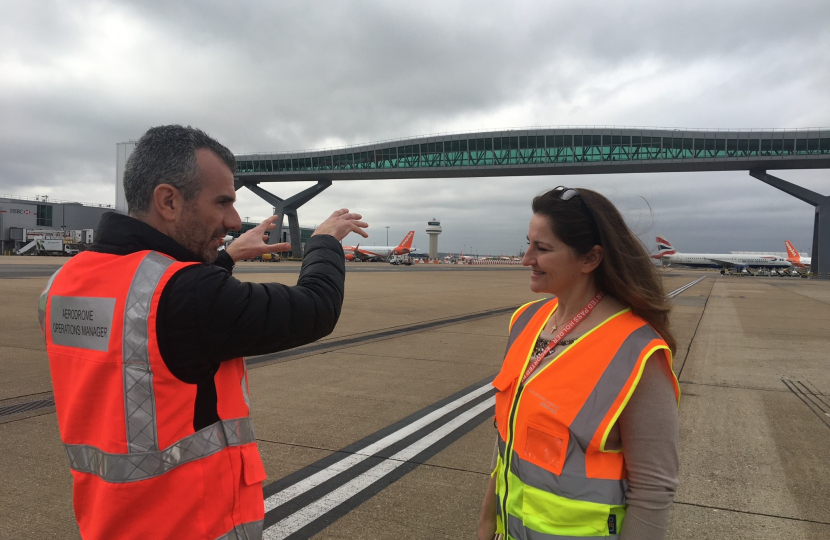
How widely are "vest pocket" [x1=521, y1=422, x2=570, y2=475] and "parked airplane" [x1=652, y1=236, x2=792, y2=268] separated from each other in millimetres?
76848

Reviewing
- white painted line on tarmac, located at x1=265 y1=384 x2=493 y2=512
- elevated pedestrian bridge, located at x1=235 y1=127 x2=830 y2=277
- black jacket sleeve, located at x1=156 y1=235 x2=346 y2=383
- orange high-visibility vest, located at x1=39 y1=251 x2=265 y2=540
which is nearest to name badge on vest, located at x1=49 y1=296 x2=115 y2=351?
orange high-visibility vest, located at x1=39 y1=251 x2=265 y2=540

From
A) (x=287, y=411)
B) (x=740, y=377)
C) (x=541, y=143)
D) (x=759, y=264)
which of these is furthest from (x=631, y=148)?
(x=287, y=411)

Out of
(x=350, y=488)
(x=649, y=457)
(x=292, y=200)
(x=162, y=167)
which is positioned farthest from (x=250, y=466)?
(x=292, y=200)

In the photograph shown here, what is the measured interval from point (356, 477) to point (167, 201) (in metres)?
2.99

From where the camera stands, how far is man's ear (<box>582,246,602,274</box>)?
6.81 feet

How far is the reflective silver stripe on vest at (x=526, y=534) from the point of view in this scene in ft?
5.47

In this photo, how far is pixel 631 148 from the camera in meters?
57.9

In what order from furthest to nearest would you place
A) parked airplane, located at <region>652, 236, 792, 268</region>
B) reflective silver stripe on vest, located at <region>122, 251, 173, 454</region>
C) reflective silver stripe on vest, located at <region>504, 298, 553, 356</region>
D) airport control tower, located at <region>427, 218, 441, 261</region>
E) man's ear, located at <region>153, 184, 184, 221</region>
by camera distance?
airport control tower, located at <region>427, 218, 441, 261</region> → parked airplane, located at <region>652, 236, 792, 268</region> → reflective silver stripe on vest, located at <region>504, 298, 553, 356</region> → man's ear, located at <region>153, 184, 184, 221</region> → reflective silver stripe on vest, located at <region>122, 251, 173, 454</region>

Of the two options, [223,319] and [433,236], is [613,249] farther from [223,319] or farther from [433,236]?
[433,236]

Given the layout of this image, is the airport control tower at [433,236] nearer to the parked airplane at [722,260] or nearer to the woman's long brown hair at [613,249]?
the parked airplane at [722,260]

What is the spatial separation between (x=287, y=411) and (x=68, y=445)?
14.0 feet

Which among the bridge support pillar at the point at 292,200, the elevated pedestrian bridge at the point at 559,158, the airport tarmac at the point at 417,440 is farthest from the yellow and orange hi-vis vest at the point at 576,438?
the bridge support pillar at the point at 292,200

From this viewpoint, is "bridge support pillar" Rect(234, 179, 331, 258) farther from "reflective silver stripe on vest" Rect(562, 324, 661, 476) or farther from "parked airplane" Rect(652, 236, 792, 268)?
"reflective silver stripe on vest" Rect(562, 324, 661, 476)

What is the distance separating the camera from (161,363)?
1.47 metres
